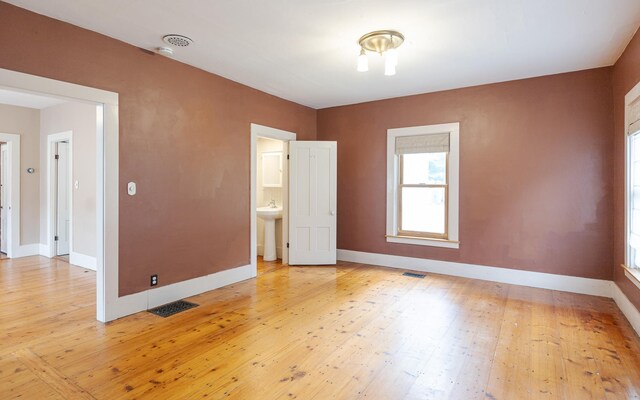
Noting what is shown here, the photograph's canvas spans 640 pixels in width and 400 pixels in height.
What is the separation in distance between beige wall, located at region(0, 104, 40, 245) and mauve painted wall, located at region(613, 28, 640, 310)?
8706 mm

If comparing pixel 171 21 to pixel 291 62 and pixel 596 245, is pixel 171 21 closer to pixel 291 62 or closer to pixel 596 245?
pixel 291 62

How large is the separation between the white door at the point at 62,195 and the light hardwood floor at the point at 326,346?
6.74 feet

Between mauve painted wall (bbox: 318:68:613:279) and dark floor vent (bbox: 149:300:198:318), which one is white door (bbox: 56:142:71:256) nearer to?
dark floor vent (bbox: 149:300:198:318)

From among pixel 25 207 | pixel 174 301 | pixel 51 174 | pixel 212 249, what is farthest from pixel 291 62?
pixel 25 207

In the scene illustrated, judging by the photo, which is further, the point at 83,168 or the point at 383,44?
the point at 83,168

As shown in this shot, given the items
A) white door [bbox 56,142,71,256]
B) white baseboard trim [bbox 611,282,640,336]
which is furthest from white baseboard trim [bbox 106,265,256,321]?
white baseboard trim [bbox 611,282,640,336]

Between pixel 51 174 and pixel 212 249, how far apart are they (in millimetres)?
4067

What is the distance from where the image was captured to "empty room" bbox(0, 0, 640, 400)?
101 inches

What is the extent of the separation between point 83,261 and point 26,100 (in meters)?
2.85

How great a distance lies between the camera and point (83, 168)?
5.44 m

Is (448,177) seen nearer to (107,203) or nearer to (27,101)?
(107,203)

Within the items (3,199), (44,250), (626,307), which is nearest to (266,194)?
(44,250)

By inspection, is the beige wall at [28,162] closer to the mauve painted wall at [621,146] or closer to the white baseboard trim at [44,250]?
the white baseboard trim at [44,250]

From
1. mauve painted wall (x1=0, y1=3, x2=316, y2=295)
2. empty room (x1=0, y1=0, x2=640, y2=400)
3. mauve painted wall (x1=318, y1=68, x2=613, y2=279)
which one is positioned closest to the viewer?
empty room (x1=0, y1=0, x2=640, y2=400)
